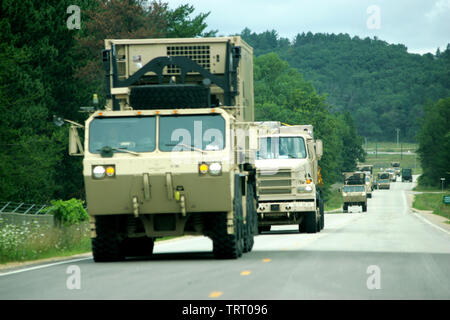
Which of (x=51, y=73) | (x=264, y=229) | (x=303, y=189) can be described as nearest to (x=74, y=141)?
(x=303, y=189)

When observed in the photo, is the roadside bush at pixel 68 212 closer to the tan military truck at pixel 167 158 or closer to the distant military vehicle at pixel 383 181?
the tan military truck at pixel 167 158

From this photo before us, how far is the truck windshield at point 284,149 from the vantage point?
30797 millimetres

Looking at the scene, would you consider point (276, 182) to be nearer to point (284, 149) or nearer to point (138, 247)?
point (284, 149)

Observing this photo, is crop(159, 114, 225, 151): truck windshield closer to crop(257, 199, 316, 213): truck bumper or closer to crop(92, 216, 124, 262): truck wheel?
crop(92, 216, 124, 262): truck wheel

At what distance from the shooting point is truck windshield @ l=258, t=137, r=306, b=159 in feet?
101

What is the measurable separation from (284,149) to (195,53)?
11860 mm

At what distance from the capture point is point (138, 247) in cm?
1983

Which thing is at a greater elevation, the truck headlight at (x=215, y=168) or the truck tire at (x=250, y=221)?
the truck headlight at (x=215, y=168)

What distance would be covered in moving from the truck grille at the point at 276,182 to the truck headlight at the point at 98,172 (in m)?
14.0

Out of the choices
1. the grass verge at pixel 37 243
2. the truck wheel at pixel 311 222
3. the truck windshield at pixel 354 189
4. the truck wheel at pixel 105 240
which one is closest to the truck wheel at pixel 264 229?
the truck wheel at pixel 311 222
